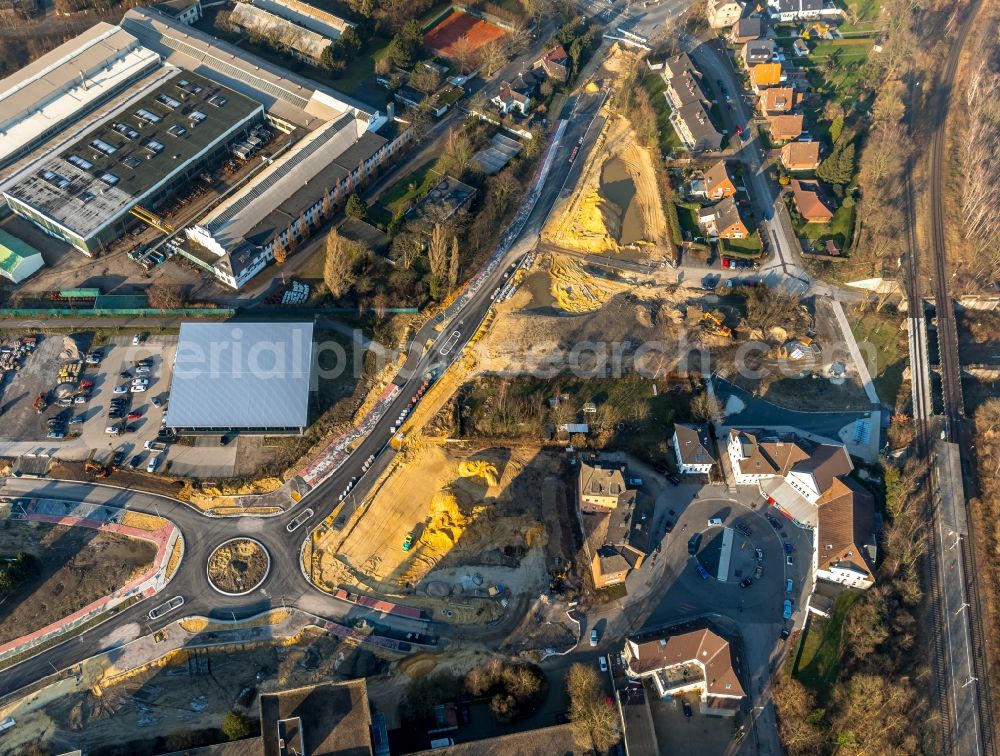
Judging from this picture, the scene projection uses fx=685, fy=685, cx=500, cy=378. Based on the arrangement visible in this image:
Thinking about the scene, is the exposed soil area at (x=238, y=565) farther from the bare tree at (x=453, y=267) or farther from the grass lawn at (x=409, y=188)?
the grass lawn at (x=409, y=188)

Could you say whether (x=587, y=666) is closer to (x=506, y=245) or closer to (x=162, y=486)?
(x=162, y=486)

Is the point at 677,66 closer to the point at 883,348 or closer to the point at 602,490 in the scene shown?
the point at 883,348

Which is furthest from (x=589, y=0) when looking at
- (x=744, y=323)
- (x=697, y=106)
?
(x=744, y=323)

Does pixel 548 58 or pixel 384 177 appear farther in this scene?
pixel 548 58

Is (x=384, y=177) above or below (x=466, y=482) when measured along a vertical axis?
above

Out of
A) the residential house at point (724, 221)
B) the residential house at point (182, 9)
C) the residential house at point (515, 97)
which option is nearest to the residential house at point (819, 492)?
the residential house at point (724, 221)

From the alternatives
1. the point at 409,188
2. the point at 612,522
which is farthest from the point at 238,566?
the point at 409,188
